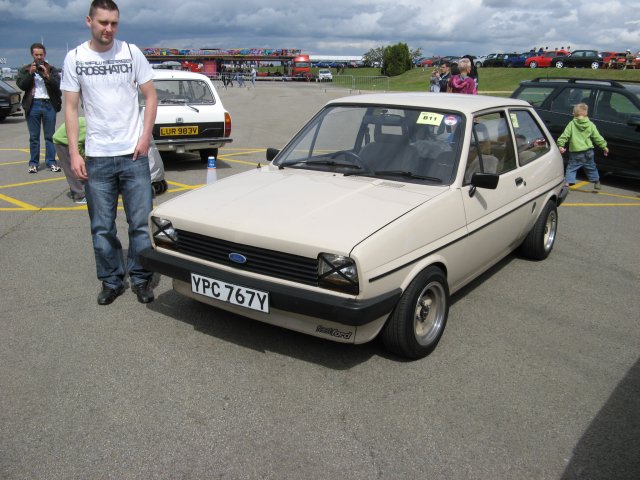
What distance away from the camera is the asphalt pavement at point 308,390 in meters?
2.68

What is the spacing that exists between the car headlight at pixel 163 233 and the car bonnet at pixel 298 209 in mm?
49

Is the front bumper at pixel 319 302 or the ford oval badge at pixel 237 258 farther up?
the ford oval badge at pixel 237 258

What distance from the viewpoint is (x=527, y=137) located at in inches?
205

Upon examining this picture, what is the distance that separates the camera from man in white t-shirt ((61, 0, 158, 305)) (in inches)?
152

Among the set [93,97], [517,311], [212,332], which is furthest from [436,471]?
[93,97]

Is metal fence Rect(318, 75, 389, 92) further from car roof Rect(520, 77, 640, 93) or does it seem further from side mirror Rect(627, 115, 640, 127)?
side mirror Rect(627, 115, 640, 127)

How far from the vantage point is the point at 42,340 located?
3789 millimetres

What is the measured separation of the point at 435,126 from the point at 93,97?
242cm

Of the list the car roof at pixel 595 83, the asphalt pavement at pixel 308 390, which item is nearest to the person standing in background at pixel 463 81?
the car roof at pixel 595 83

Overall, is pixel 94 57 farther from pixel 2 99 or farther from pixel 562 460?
pixel 2 99

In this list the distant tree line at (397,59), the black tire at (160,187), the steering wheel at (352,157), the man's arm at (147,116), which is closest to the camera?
the man's arm at (147,116)

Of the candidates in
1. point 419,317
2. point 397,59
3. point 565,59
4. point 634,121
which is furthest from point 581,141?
point 397,59

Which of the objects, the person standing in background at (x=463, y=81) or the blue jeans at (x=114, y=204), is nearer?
the blue jeans at (x=114, y=204)

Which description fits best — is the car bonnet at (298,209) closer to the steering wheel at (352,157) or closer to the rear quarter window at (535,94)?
the steering wheel at (352,157)
